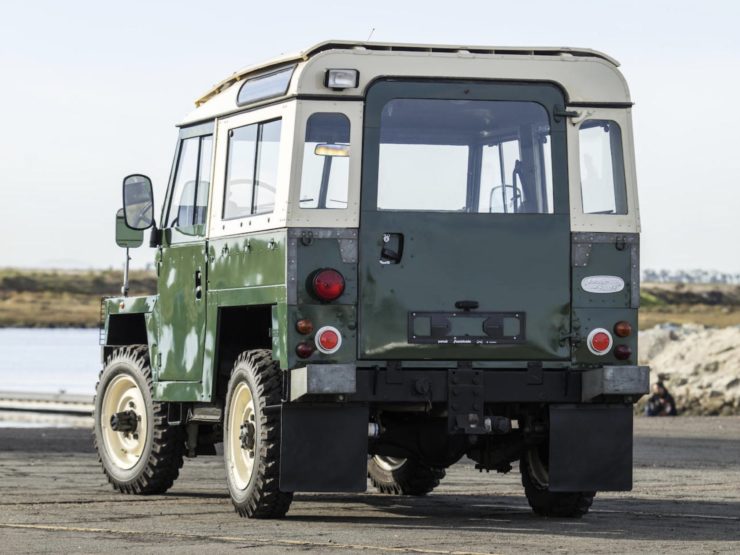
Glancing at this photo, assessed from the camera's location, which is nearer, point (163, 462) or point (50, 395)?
point (163, 462)

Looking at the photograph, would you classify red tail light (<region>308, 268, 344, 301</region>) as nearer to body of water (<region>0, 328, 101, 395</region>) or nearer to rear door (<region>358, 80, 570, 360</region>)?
rear door (<region>358, 80, 570, 360</region>)

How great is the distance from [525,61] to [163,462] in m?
4.41

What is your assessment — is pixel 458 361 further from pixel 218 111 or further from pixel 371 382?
pixel 218 111

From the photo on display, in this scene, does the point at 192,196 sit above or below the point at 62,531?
above

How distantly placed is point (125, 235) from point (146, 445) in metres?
1.66

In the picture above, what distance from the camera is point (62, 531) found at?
38.1 ft

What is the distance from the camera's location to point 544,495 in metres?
13.1

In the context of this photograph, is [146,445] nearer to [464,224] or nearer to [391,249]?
[391,249]

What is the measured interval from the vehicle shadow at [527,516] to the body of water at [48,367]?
14.4 m

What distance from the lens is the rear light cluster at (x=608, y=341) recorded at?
12469mm

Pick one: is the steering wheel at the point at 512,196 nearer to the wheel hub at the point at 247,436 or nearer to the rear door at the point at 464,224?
the rear door at the point at 464,224

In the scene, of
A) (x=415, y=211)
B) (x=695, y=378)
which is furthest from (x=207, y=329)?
(x=695, y=378)

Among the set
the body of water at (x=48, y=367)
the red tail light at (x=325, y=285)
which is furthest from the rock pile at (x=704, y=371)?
the red tail light at (x=325, y=285)

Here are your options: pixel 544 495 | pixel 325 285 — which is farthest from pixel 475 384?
pixel 544 495
